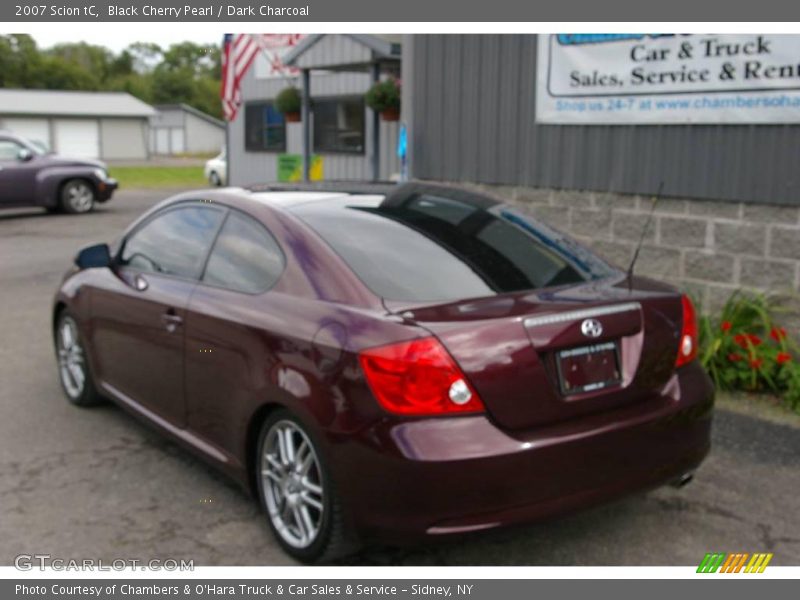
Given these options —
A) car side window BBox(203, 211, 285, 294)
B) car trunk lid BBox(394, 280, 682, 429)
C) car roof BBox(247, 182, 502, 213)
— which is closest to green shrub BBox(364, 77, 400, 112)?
car roof BBox(247, 182, 502, 213)

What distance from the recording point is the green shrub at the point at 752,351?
19.0 feet

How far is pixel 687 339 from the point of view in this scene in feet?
12.6

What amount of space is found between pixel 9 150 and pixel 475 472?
1713 centimetres

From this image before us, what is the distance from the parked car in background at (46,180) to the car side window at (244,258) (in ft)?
48.9

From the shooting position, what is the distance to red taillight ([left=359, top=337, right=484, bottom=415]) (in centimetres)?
315

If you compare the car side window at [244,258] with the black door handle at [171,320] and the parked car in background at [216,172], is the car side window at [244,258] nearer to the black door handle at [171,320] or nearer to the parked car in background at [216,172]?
the black door handle at [171,320]

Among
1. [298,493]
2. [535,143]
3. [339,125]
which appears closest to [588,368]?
[298,493]

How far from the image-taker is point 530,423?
10.7 feet

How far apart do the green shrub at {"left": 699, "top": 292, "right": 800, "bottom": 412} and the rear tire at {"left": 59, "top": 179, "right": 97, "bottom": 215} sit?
50.2 ft

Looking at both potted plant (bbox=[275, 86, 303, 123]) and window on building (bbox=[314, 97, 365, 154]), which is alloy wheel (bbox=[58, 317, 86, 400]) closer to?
potted plant (bbox=[275, 86, 303, 123])

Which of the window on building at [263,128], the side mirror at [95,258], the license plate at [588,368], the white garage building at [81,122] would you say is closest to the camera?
the license plate at [588,368]

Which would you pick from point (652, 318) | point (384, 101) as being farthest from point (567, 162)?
point (384, 101)

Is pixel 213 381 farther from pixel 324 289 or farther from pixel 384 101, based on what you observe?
pixel 384 101

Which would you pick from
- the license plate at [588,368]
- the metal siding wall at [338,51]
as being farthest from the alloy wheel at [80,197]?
the license plate at [588,368]
